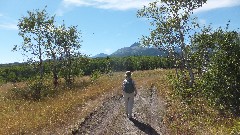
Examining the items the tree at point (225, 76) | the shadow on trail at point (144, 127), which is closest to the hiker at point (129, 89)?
the shadow on trail at point (144, 127)

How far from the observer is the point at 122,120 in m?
20.3

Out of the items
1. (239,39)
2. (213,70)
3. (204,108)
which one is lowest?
(204,108)

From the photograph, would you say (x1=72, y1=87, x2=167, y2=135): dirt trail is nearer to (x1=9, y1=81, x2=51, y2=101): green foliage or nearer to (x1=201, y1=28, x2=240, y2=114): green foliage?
(x1=201, y1=28, x2=240, y2=114): green foliage

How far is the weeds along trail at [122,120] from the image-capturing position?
1830 centimetres

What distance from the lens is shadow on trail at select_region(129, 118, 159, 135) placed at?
17.9m

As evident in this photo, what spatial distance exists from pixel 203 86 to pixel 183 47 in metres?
15.2

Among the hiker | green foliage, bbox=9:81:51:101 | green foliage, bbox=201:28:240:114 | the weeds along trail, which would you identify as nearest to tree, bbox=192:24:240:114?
green foliage, bbox=201:28:240:114

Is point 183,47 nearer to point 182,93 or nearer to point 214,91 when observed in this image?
point 182,93

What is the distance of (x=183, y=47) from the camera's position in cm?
3834

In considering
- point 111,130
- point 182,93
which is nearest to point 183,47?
Answer: point 182,93

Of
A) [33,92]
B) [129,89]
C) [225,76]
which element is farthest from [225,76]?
[33,92]

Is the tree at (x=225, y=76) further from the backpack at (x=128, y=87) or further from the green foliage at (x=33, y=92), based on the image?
the green foliage at (x=33, y=92)

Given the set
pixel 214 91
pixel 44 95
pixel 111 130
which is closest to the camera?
pixel 111 130

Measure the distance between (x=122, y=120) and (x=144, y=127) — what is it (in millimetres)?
1799
